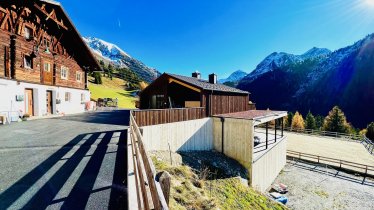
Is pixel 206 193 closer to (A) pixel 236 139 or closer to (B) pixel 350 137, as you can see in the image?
(A) pixel 236 139

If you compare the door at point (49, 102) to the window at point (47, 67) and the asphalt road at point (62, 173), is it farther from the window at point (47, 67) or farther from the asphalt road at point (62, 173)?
the asphalt road at point (62, 173)

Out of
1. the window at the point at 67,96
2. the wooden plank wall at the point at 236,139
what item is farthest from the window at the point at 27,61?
the wooden plank wall at the point at 236,139

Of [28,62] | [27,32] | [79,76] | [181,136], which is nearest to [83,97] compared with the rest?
[79,76]

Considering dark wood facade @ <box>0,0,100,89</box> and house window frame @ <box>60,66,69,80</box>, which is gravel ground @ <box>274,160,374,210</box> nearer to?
dark wood facade @ <box>0,0,100,89</box>

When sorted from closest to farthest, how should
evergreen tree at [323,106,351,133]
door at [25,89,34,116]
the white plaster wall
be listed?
the white plaster wall, door at [25,89,34,116], evergreen tree at [323,106,351,133]

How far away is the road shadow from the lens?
3.45 meters

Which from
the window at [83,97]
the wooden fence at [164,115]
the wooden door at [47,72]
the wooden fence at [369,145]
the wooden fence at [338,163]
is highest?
the wooden door at [47,72]

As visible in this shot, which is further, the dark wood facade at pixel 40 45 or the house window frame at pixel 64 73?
the house window frame at pixel 64 73

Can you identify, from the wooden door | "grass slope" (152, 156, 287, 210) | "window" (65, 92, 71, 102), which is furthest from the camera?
"window" (65, 92, 71, 102)

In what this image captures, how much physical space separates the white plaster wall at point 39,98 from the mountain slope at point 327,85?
114848 millimetres

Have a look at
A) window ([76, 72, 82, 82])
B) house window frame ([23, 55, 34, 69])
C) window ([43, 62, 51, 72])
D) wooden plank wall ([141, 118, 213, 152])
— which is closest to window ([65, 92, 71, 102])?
window ([76, 72, 82, 82])

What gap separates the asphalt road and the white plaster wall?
20.1 ft

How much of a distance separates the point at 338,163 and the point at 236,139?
12.8 metres

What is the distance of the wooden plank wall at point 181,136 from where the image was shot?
11352 mm
